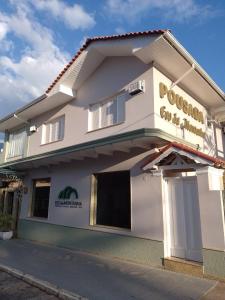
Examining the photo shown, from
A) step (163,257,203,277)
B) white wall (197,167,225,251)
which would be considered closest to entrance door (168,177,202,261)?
step (163,257,203,277)

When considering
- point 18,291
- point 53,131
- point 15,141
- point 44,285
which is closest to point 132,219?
point 44,285

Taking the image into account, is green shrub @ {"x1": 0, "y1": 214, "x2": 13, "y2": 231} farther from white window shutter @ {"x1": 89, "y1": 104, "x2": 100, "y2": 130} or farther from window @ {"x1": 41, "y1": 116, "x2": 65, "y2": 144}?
white window shutter @ {"x1": 89, "y1": 104, "x2": 100, "y2": 130}

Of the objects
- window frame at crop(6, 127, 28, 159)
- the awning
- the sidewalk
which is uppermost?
window frame at crop(6, 127, 28, 159)

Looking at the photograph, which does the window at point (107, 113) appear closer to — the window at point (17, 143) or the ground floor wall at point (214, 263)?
the ground floor wall at point (214, 263)

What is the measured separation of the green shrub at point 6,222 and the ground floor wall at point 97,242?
0.79 metres

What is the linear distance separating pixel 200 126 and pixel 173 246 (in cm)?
568

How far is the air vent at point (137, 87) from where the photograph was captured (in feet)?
26.6

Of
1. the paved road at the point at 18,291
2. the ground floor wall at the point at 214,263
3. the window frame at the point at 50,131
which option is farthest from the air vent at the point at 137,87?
the paved road at the point at 18,291

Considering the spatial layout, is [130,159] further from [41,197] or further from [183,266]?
[41,197]

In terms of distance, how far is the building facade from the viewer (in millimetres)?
6796

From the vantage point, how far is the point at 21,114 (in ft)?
43.9

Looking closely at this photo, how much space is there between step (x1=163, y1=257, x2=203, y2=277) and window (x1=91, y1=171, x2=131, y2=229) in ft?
5.98

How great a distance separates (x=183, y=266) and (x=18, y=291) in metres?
4.09

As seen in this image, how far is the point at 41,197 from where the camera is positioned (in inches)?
479
